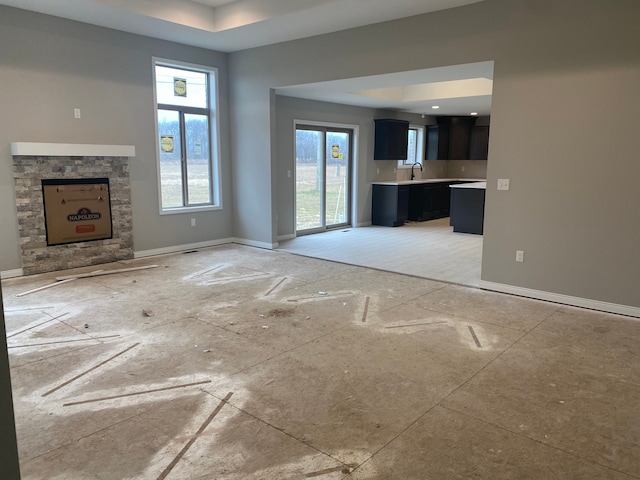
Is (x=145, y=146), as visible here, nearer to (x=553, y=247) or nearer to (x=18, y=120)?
(x=18, y=120)

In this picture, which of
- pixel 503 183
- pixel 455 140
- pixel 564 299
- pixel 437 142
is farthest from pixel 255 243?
pixel 455 140

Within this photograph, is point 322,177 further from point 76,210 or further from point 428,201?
point 76,210

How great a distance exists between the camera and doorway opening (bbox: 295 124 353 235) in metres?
8.41

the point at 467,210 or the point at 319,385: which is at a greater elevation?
the point at 467,210

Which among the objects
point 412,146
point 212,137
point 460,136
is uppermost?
point 460,136

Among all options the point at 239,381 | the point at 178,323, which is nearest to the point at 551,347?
the point at 239,381

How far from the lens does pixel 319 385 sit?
2.90 m

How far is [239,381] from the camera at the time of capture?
2941 mm

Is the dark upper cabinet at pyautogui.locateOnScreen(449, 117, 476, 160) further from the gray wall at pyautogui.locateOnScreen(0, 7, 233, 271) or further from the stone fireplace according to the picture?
the stone fireplace

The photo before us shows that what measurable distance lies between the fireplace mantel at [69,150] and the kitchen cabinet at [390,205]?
5.33 meters

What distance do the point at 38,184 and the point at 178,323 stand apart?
297cm

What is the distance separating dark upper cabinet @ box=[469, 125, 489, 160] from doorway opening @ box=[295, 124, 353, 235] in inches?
158

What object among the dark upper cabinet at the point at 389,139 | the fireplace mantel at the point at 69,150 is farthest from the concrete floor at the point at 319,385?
the dark upper cabinet at the point at 389,139

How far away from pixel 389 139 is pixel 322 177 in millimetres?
1958
